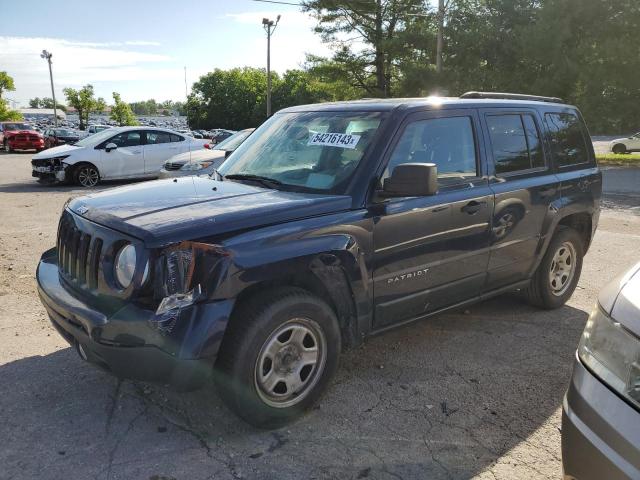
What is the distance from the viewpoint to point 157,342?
2.68 meters

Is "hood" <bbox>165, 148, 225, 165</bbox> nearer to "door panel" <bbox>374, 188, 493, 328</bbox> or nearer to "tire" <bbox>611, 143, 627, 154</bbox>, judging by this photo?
"door panel" <bbox>374, 188, 493, 328</bbox>

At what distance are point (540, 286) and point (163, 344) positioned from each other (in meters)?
3.55

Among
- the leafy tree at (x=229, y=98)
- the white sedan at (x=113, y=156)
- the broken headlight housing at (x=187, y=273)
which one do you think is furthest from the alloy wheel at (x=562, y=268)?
the leafy tree at (x=229, y=98)

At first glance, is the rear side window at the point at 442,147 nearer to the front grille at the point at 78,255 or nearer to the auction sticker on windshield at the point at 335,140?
the auction sticker on windshield at the point at 335,140

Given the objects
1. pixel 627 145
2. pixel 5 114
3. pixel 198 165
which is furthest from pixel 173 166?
pixel 5 114

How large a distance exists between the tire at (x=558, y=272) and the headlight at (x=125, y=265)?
3544 millimetres

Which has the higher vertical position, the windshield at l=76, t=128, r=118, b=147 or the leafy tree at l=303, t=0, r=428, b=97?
the leafy tree at l=303, t=0, r=428, b=97

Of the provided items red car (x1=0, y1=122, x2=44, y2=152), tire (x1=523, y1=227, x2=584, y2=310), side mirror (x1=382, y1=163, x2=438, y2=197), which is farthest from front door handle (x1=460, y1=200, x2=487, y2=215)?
red car (x1=0, y1=122, x2=44, y2=152)

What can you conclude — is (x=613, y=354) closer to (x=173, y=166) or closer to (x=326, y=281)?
(x=326, y=281)

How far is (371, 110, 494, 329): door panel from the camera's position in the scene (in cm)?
351

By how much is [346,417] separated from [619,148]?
30736mm

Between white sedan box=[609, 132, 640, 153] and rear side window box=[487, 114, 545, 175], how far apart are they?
2799 cm

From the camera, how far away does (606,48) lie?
19391mm

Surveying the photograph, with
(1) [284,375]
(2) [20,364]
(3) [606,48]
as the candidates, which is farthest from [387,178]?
(3) [606,48]
